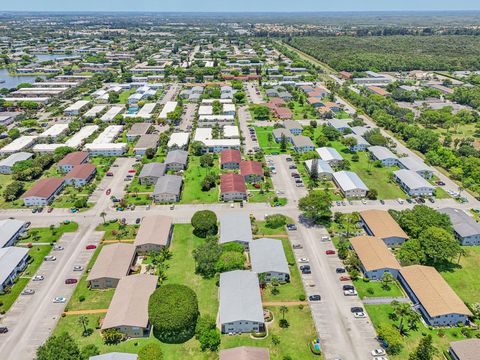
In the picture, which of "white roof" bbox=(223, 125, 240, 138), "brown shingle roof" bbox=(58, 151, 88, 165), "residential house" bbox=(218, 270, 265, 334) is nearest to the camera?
"residential house" bbox=(218, 270, 265, 334)

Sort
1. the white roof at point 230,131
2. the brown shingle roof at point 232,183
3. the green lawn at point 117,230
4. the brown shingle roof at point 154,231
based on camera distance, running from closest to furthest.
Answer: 1. the brown shingle roof at point 154,231
2. the green lawn at point 117,230
3. the brown shingle roof at point 232,183
4. the white roof at point 230,131

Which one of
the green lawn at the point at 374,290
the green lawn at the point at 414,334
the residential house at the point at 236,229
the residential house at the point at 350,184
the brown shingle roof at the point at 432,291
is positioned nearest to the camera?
the green lawn at the point at 414,334

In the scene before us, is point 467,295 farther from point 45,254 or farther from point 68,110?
point 68,110

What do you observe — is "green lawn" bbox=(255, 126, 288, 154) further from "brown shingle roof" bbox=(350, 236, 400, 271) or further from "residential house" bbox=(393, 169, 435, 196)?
"brown shingle roof" bbox=(350, 236, 400, 271)

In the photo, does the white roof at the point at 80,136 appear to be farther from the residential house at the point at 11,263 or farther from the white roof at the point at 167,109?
the residential house at the point at 11,263

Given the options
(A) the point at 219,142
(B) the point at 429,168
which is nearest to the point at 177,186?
(A) the point at 219,142

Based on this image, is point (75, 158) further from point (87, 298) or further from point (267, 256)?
point (267, 256)

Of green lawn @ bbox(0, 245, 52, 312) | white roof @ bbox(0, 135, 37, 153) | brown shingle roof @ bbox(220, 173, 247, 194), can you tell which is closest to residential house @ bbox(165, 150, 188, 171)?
brown shingle roof @ bbox(220, 173, 247, 194)

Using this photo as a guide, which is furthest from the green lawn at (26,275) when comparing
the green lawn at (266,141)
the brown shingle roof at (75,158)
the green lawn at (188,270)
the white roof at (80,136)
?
the green lawn at (266,141)
